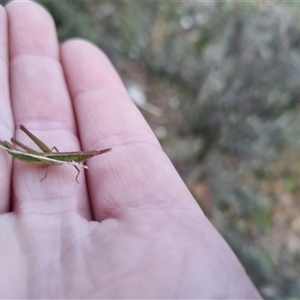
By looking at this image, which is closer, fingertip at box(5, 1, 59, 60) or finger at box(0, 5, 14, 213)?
finger at box(0, 5, 14, 213)

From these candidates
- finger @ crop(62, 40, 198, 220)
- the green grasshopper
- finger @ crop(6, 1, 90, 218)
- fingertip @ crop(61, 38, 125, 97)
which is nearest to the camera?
finger @ crop(62, 40, 198, 220)

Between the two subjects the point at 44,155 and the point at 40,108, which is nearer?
the point at 44,155

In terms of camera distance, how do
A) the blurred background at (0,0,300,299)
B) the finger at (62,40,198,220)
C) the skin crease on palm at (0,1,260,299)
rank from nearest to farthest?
the skin crease on palm at (0,1,260,299) < the finger at (62,40,198,220) < the blurred background at (0,0,300,299)

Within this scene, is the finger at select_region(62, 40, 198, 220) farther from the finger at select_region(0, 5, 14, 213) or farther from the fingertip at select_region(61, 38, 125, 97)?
the finger at select_region(0, 5, 14, 213)

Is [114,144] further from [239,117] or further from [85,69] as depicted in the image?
[239,117]

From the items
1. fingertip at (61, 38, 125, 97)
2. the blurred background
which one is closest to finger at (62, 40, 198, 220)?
fingertip at (61, 38, 125, 97)

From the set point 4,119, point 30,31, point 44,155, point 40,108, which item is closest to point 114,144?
point 44,155

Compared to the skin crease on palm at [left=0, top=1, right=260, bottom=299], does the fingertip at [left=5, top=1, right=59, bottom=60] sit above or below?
above
